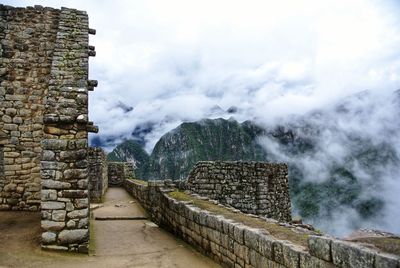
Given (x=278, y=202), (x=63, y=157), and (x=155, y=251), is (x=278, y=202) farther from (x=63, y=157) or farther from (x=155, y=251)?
(x=63, y=157)

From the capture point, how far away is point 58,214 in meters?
8.07

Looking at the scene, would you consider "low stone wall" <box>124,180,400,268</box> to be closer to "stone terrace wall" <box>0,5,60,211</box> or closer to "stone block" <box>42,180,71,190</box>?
"stone block" <box>42,180,71,190</box>

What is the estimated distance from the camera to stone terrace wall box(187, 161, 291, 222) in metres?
14.3

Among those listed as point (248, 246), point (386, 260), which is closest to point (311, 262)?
point (386, 260)

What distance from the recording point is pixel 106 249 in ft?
29.7

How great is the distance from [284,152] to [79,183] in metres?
99.8

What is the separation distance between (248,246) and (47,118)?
15.4 ft

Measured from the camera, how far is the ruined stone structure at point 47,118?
815cm

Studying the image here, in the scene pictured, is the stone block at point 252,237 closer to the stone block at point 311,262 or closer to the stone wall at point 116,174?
the stone block at point 311,262

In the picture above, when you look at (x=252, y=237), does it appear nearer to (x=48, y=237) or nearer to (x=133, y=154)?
(x=48, y=237)

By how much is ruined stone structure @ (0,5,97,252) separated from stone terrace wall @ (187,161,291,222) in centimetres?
517

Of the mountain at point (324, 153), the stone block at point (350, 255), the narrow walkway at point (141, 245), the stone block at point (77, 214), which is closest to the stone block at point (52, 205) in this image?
the stone block at point (77, 214)

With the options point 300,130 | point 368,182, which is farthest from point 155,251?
point 300,130

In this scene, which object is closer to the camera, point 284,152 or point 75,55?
point 75,55
